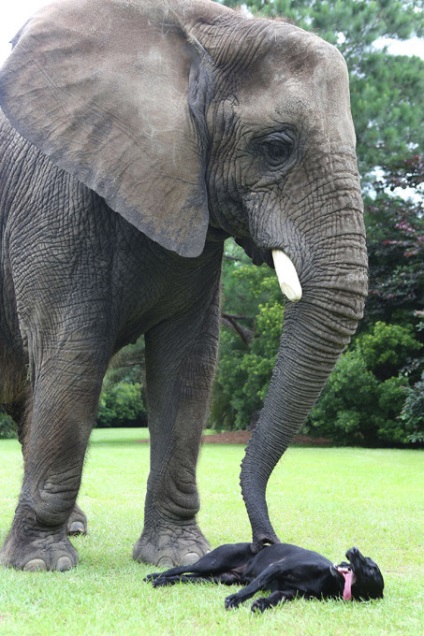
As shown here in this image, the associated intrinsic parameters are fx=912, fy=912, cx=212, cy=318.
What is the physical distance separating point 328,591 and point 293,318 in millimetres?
1466

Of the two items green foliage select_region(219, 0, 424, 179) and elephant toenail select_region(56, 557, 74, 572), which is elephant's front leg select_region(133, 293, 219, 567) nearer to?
elephant toenail select_region(56, 557, 74, 572)

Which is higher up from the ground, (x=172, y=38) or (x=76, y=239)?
(x=172, y=38)

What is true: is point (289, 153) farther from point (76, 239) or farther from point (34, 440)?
point (34, 440)

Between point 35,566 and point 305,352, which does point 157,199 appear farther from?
point 35,566

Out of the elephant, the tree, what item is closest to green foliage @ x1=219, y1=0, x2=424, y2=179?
the tree

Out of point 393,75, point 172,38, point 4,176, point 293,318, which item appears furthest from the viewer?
point 393,75

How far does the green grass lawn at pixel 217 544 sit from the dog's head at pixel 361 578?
0.07 metres

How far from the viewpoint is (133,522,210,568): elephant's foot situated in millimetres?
6074

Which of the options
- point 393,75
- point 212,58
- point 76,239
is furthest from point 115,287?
point 393,75

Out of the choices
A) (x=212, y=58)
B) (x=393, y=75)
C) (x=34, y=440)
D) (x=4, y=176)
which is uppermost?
(x=393, y=75)

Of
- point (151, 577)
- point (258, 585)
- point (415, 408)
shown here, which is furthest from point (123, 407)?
point (258, 585)

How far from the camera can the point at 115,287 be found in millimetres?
5688

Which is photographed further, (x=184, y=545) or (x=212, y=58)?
(x=184, y=545)

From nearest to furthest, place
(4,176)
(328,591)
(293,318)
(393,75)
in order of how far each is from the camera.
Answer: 1. (328,591)
2. (293,318)
3. (4,176)
4. (393,75)
